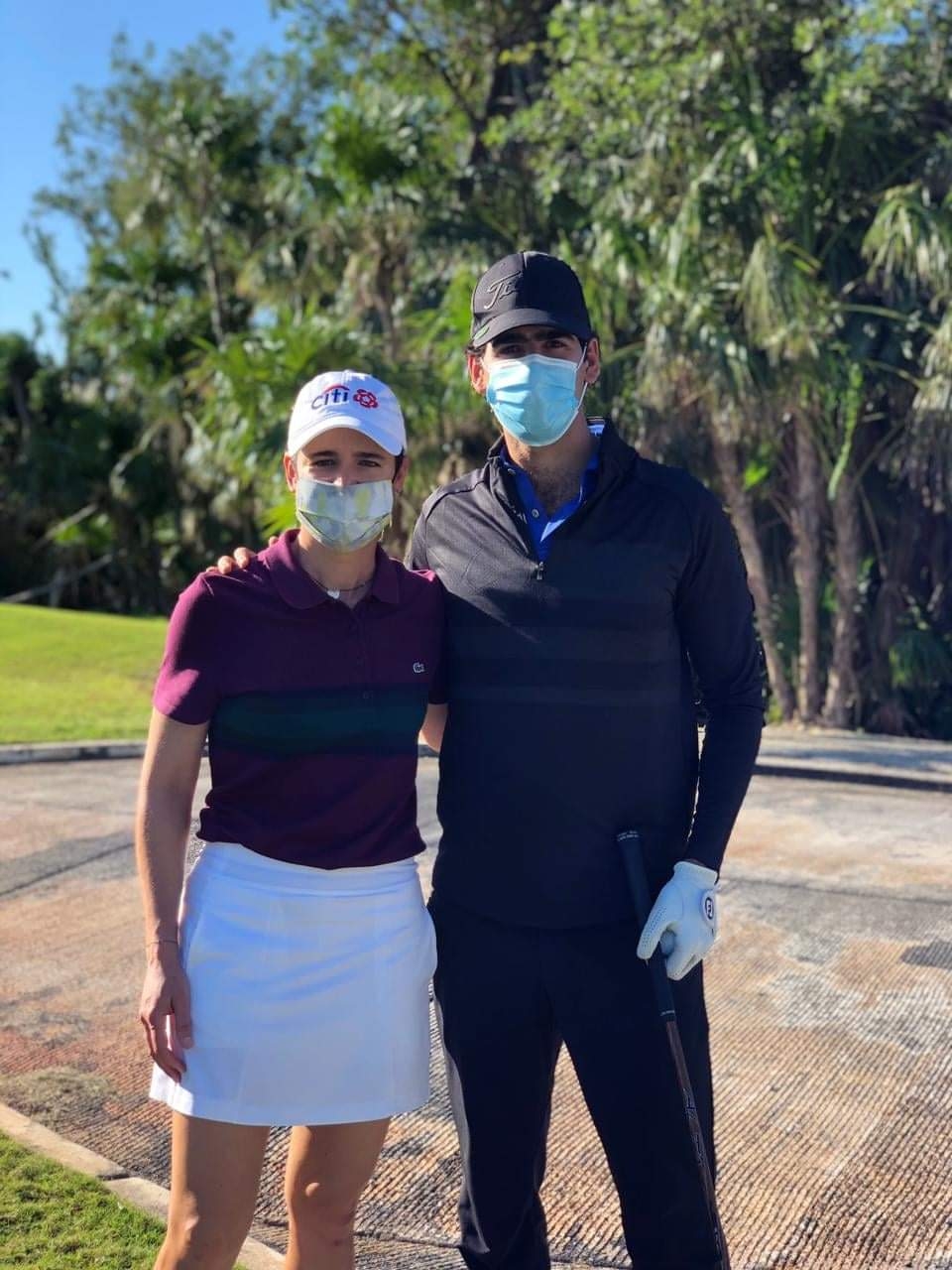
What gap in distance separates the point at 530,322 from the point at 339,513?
54 centimetres

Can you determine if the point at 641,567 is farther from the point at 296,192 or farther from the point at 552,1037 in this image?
the point at 296,192

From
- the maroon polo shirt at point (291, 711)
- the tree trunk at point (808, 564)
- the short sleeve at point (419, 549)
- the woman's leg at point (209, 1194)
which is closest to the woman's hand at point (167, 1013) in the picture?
the woman's leg at point (209, 1194)

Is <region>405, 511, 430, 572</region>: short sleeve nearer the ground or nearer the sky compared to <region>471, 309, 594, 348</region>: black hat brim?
nearer the ground

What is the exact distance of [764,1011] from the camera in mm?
4930

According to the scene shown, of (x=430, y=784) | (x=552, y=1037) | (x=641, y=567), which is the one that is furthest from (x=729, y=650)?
(x=430, y=784)

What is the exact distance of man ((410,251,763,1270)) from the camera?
2.48 metres

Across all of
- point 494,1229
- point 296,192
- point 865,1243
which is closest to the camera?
point 494,1229

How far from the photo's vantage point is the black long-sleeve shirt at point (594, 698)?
2516 mm

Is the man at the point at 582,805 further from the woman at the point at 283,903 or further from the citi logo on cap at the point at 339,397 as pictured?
the citi logo on cap at the point at 339,397

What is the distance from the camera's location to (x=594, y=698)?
2516mm

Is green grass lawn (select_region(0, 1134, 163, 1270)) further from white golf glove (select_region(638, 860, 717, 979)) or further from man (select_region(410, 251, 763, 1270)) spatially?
white golf glove (select_region(638, 860, 717, 979))

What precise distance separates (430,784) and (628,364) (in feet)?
22.0

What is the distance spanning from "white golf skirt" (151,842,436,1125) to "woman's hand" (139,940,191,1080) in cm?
2

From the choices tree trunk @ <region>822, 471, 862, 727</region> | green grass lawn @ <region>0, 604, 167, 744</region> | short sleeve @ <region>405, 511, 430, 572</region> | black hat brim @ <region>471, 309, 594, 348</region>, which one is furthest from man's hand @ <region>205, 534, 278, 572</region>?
tree trunk @ <region>822, 471, 862, 727</region>
